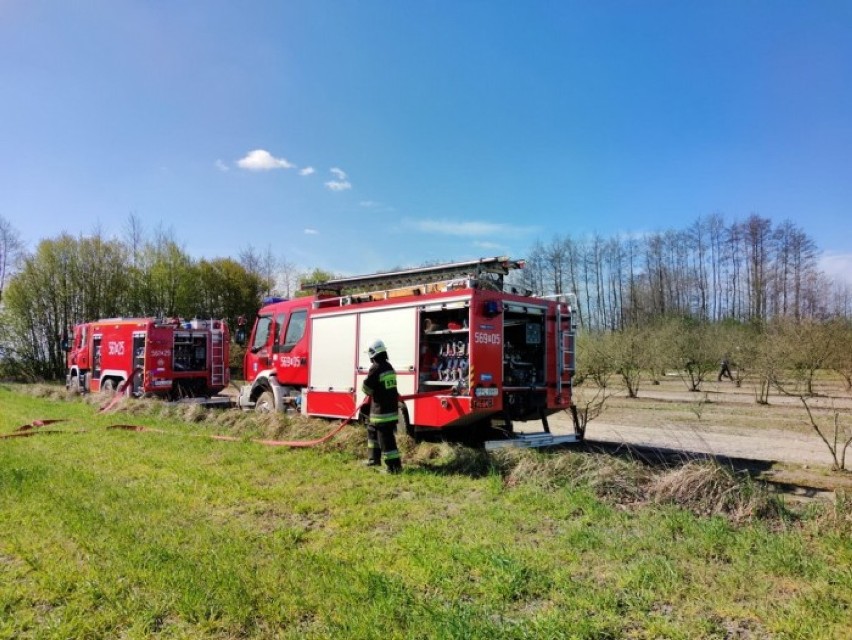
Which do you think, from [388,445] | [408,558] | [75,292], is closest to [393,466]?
[388,445]

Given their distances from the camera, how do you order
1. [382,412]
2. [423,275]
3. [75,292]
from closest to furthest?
[382,412], [423,275], [75,292]

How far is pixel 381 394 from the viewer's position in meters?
7.75

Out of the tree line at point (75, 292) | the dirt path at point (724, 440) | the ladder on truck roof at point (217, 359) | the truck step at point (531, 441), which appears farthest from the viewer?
the tree line at point (75, 292)

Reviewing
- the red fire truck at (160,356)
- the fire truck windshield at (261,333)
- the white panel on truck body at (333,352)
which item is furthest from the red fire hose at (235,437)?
the red fire truck at (160,356)

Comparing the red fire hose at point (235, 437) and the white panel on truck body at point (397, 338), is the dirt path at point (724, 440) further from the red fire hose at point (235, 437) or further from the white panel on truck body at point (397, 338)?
the red fire hose at point (235, 437)

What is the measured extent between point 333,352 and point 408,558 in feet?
21.7

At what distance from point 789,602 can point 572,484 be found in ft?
9.43

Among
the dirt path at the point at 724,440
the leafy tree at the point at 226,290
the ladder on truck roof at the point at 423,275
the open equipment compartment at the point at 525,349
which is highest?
the leafy tree at the point at 226,290

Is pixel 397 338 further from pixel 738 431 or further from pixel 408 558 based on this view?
pixel 738 431

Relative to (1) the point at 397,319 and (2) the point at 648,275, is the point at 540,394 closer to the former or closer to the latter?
(1) the point at 397,319

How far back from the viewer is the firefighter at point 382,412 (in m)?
7.59

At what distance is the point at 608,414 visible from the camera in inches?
695

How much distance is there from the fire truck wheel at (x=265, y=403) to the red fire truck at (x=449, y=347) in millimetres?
1285

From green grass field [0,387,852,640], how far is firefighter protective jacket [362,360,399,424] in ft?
2.53
